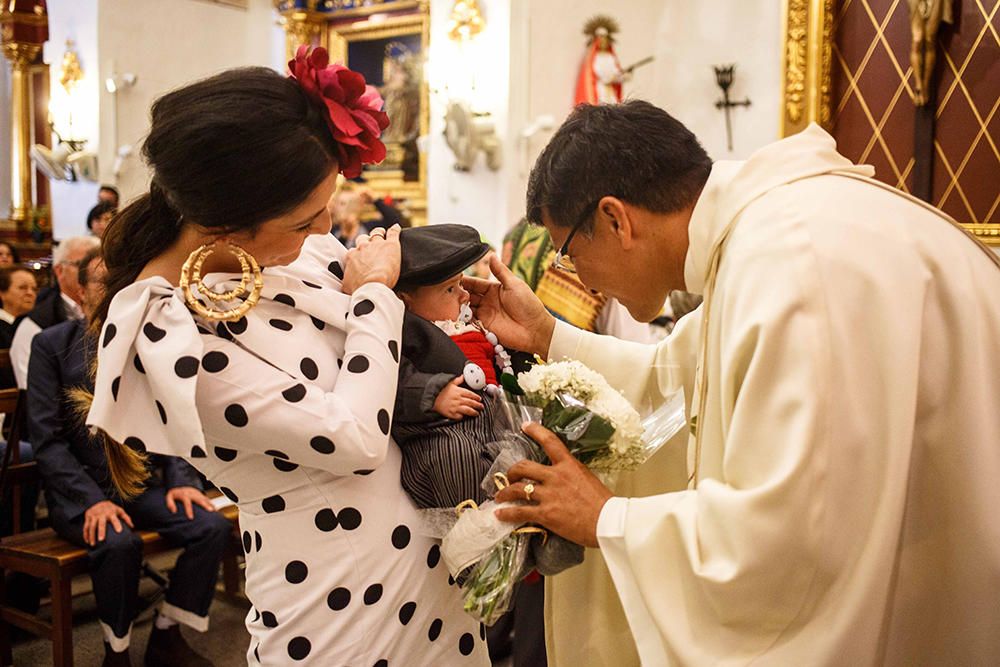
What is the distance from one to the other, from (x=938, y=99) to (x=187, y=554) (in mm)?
5117

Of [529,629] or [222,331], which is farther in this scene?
[529,629]

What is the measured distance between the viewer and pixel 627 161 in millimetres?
1638

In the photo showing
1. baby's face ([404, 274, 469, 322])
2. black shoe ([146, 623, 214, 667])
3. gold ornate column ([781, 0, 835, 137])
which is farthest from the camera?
gold ornate column ([781, 0, 835, 137])

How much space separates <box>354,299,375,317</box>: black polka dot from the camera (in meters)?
1.60

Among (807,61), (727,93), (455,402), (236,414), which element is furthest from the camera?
(727,93)

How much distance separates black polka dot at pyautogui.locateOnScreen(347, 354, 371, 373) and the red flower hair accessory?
34 cm

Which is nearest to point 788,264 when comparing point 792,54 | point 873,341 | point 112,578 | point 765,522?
point 873,341

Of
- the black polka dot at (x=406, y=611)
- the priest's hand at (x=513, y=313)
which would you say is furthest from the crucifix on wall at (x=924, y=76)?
the black polka dot at (x=406, y=611)

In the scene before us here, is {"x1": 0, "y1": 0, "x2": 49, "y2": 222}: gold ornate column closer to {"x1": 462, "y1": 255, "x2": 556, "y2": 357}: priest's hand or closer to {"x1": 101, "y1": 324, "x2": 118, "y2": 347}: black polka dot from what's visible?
{"x1": 462, "y1": 255, "x2": 556, "y2": 357}: priest's hand

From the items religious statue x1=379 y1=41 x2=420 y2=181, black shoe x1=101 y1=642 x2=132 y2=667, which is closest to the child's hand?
black shoe x1=101 y1=642 x2=132 y2=667

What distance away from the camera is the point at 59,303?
486 centimetres

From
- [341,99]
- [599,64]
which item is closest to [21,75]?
[599,64]

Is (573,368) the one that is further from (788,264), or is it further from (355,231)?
(355,231)

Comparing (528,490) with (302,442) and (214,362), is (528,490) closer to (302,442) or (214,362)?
(302,442)
